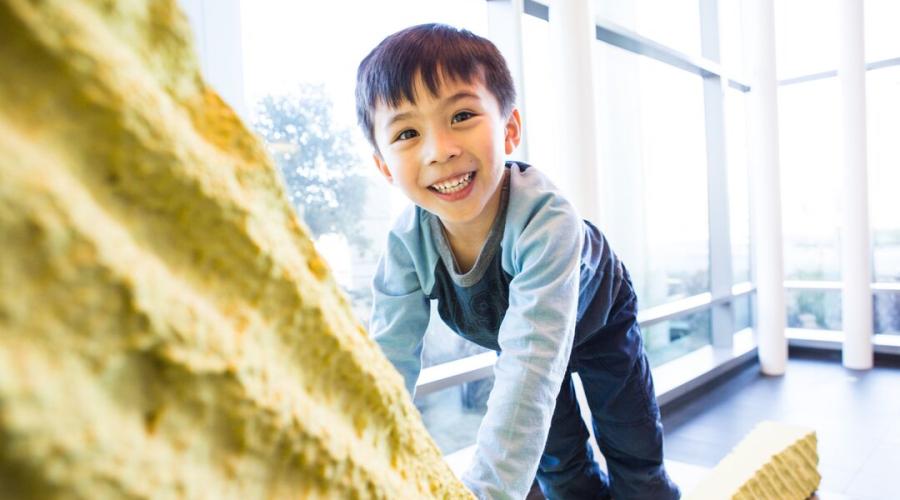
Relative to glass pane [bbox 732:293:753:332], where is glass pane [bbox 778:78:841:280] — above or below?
above

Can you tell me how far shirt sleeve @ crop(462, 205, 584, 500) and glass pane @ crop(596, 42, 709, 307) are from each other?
6.46 ft

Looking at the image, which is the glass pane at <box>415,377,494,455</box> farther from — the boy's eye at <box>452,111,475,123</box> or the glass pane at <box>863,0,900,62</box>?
the glass pane at <box>863,0,900,62</box>

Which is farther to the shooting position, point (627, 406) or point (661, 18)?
point (661, 18)

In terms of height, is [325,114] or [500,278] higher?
[325,114]

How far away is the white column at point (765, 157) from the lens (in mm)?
3217

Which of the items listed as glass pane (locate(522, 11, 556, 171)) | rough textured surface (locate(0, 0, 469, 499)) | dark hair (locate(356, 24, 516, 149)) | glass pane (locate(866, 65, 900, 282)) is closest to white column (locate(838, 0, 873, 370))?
glass pane (locate(866, 65, 900, 282))

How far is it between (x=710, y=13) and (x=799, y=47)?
35.9 inches

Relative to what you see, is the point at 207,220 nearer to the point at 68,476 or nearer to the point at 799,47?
the point at 68,476

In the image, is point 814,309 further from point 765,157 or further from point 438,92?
point 438,92

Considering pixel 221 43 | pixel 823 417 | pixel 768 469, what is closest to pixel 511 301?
pixel 768 469

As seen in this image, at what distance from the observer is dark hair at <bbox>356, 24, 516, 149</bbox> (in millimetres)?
842

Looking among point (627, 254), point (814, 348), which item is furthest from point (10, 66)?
point (814, 348)

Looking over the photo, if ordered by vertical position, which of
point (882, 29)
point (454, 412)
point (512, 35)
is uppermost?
point (882, 29)

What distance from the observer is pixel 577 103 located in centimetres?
194
